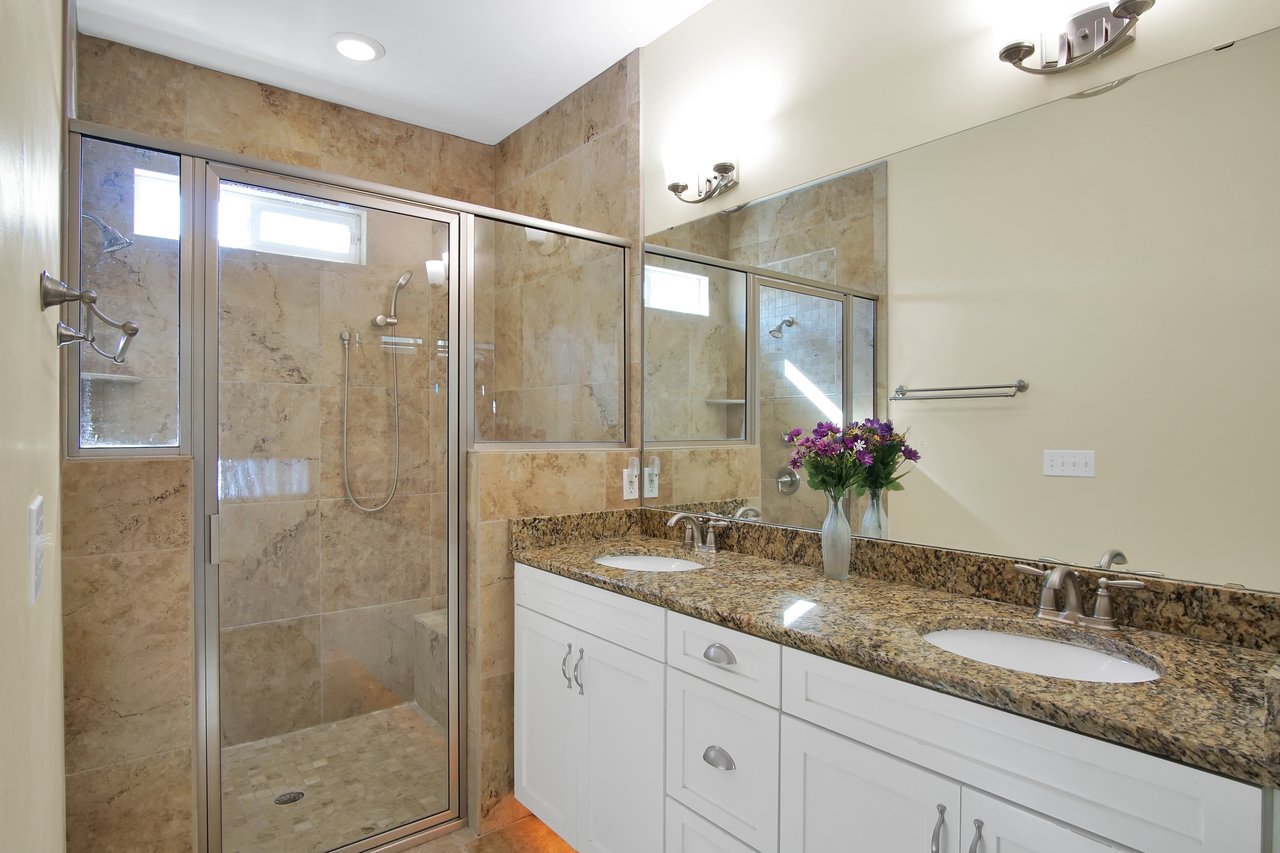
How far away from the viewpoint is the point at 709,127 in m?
2.45

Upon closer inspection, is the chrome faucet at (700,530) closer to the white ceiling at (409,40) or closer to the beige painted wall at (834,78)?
the beige painted wall at (834,78)

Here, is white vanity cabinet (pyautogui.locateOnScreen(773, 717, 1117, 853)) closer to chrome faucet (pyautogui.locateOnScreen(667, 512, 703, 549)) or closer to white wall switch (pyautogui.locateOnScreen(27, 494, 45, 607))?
chrome faucet (pyautogui.locateOnScreen(667, 512, 703, 549))

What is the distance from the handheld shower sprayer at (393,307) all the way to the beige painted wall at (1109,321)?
1.50 metres

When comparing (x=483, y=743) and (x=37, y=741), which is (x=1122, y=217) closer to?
(x=37, y=741)

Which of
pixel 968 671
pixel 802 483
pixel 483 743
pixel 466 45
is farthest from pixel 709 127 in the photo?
pixel 483 743

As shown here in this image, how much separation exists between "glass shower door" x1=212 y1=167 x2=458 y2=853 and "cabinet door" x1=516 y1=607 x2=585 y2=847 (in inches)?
9.9

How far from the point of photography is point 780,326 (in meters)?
2.18

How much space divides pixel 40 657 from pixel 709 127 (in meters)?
2.31

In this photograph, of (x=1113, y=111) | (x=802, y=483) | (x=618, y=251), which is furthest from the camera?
(x=618, y=251)

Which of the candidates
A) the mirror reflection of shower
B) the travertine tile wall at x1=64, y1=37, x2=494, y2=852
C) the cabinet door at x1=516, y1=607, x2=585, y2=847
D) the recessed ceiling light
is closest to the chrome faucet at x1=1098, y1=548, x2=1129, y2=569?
the cabinet door at x1=516, y1=607, x2=585, y2=847

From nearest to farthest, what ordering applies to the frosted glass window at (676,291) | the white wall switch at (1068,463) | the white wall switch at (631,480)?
the white wall switch at (1068,463)
the frosted glass window at (676,291)
the white wall switch at (631,480)

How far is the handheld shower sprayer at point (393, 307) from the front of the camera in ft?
7.22

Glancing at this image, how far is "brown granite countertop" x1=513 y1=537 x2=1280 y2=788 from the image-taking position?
0.88 metres

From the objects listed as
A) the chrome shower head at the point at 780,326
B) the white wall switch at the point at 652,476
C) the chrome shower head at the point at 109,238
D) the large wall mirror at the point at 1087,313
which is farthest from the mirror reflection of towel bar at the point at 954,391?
the chrome shower head at the point at 109,238
